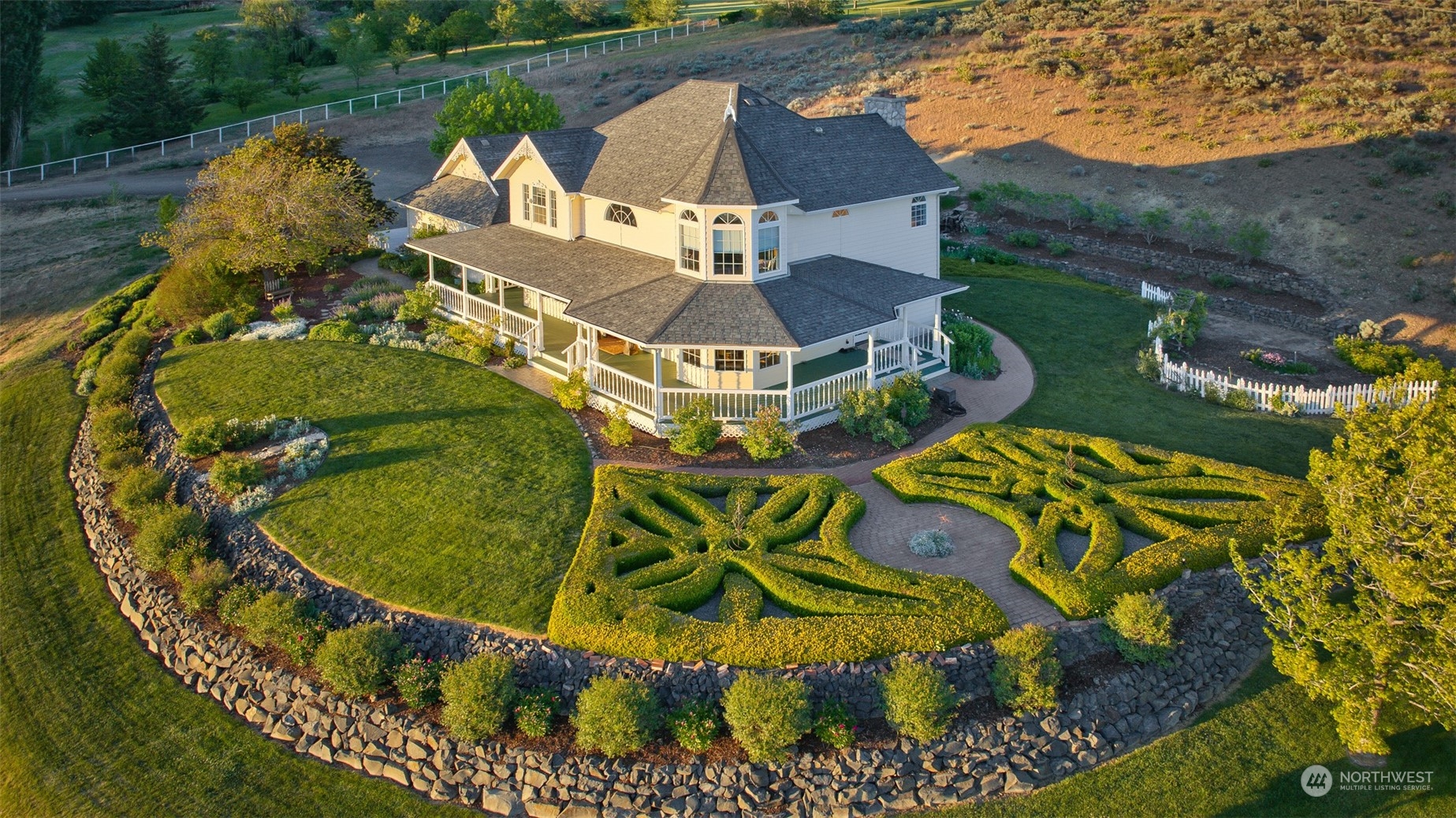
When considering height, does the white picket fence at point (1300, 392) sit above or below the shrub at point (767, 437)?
below

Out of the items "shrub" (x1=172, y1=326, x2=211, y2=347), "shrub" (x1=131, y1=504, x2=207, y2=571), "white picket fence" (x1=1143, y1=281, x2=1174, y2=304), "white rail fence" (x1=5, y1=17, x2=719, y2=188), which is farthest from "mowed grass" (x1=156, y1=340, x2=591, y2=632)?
"white rail fence" (x1=5, y1=17, x2=719, y2=188)

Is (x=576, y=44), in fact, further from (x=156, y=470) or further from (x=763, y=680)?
(x=763, y=680)

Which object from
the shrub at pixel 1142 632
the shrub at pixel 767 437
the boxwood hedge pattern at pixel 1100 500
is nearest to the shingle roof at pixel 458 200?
the shrub at pixel 767 437

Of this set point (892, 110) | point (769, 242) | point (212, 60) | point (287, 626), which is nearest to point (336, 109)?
point (212, 60)

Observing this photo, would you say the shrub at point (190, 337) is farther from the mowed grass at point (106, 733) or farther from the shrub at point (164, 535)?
the shrub at point (164, 535)

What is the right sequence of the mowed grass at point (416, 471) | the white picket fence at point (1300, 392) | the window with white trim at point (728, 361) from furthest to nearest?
the white picket fence at point (1300, 392) → the window with white trim at point (728, 361) → the mowed grass at point (416, 471)

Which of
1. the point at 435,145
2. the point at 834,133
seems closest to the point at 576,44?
the point at 435,145
